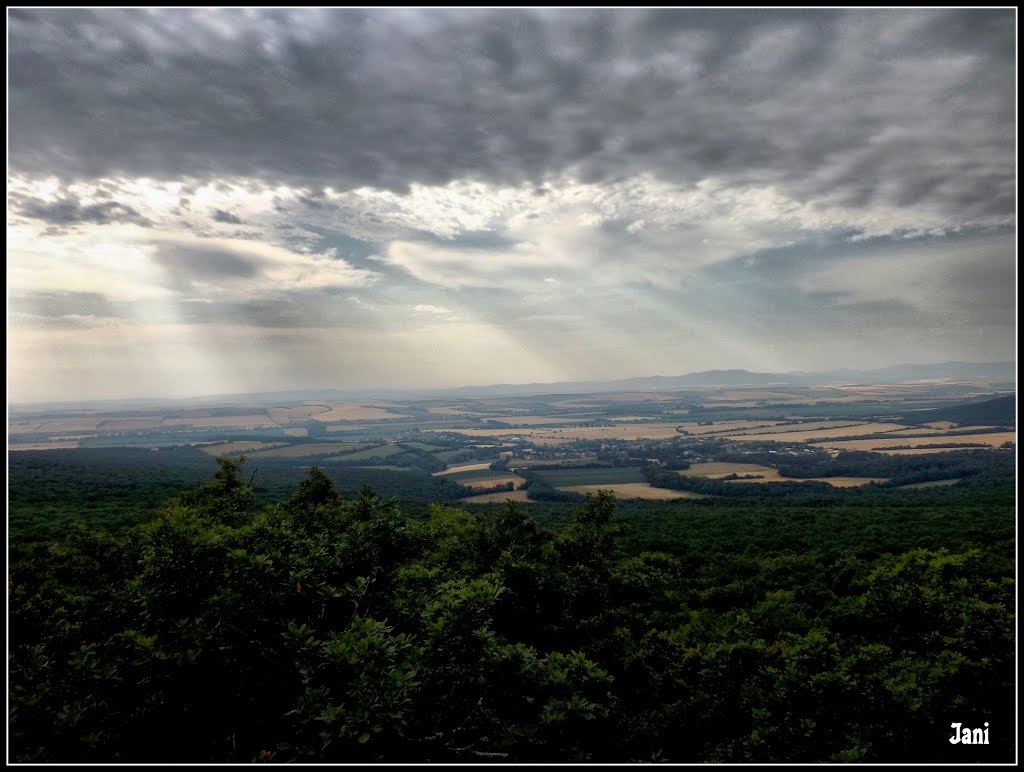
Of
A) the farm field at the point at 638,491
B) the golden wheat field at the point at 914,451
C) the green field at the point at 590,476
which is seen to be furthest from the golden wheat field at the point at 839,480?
the green field at the point at 590,476

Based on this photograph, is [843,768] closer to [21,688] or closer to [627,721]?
[627,721]

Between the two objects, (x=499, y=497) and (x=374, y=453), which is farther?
(x=374, y=453)

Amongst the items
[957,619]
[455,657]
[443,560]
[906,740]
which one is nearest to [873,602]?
[957,619]

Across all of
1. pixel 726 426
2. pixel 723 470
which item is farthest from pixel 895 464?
pixel 726 426

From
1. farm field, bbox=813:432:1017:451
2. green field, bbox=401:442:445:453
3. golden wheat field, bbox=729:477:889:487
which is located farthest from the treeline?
green field, bbox=401:442:445:453

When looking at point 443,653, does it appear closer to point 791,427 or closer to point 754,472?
point 754,472
